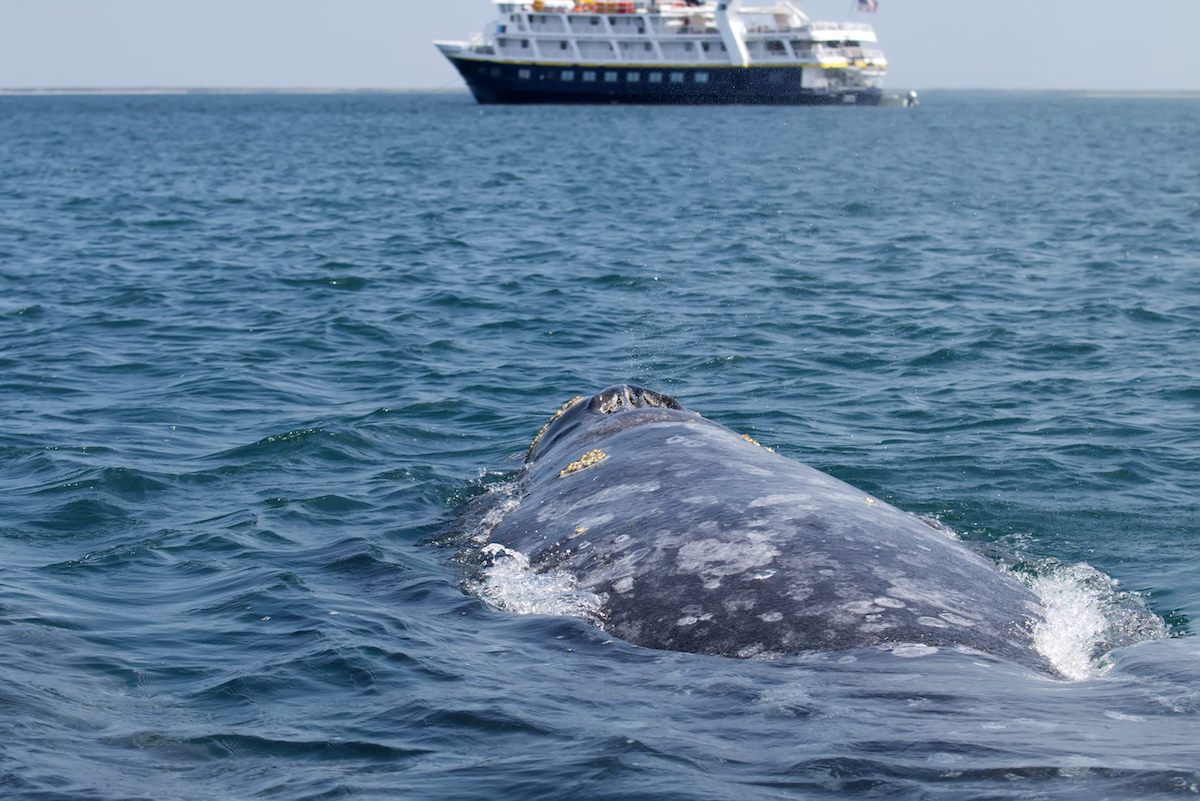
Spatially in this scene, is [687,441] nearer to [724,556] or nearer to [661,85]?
[724,556]

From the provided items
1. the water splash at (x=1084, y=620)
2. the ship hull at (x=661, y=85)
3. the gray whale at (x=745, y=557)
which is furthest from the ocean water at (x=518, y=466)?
the ship hull at (x=661, y=85)

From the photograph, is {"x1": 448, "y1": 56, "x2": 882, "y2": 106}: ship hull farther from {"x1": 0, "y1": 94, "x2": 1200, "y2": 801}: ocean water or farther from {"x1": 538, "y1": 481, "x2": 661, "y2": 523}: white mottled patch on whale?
{"x1": 538, "y1": 481, "x2": 661, "y2": 523}: white mottled patch on whale

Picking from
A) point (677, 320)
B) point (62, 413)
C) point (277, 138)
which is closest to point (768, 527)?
point (62, 413)

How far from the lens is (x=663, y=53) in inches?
4513

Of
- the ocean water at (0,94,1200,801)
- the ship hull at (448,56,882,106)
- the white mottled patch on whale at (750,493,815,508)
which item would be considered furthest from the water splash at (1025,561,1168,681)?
the ship hull at (448,56,882,106)

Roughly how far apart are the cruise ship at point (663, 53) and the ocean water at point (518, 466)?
81.8 meters

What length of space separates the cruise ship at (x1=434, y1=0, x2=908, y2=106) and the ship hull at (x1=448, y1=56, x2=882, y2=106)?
98mm

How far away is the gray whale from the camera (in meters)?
6.14

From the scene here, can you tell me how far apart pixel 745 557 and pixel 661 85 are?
112081mm

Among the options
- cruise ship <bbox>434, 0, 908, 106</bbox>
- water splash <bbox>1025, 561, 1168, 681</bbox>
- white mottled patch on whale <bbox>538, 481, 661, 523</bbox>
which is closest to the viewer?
water splash <bbox>1025, 561, 1168, 681</bbox>

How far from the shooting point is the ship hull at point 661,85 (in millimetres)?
113000

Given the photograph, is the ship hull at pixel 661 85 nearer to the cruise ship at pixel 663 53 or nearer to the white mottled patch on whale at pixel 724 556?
the cruise ship at pixel 663 53

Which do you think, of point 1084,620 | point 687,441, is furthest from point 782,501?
point 1084,620

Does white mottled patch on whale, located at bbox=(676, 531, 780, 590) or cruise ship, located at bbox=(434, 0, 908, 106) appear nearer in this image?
white mottled patch on whale, located at bbox=(676, 531, 780, 590)
